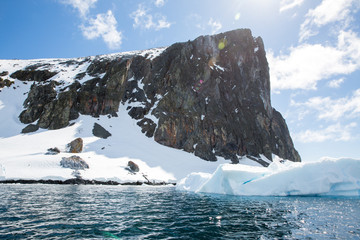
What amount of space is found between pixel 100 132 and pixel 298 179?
66575 millimetres

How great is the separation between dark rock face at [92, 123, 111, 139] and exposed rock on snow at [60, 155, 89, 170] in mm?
23897

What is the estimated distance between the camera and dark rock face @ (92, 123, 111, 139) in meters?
73.1

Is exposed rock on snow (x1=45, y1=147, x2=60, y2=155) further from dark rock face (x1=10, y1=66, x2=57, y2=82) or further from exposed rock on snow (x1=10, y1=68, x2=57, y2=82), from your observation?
dark rock face (x1=10, y1=66, x2=57, y2=82)

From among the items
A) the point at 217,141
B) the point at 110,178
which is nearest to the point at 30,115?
the point at 110,178

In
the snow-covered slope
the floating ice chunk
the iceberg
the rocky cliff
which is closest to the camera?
the iceberg

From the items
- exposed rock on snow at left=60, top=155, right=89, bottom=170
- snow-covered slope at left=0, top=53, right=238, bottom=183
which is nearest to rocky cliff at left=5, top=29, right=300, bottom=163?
snow-covered slope at left=0, top=53, right=238, bottom=183

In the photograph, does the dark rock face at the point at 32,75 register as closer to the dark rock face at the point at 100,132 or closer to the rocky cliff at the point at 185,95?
the rocky cliff at the point at 185,95

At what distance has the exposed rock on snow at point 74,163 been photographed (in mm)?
46812

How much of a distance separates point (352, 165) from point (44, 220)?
2614 centimetres

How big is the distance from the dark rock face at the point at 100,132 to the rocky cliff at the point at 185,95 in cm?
1058

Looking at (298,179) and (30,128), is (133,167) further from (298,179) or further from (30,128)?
(30,128)

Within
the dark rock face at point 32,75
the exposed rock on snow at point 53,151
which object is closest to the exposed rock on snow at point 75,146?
the exposed rock on snow at point 53,151

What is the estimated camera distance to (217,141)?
8638 centimetres

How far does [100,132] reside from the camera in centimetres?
7462
